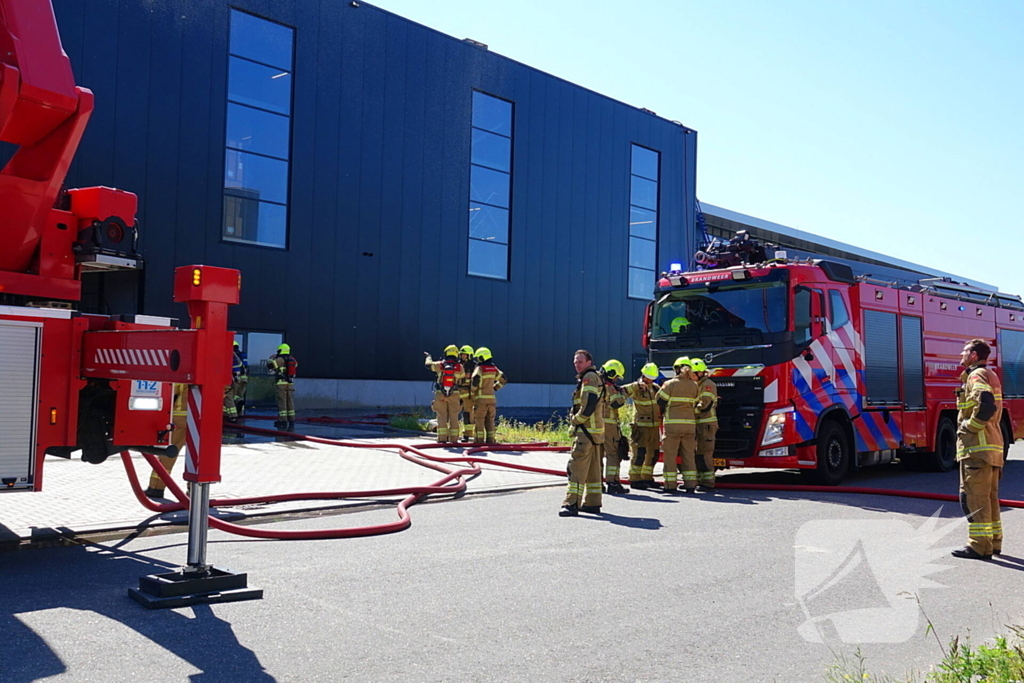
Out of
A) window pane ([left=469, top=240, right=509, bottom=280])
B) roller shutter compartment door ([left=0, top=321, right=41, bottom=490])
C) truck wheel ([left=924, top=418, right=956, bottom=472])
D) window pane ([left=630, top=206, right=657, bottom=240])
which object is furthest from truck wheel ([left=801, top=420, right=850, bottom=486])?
window pane ([left=630, top=206, right=657, bottom=240])

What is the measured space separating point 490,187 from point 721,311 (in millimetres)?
20272

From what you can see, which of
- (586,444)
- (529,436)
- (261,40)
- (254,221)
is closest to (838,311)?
(586,444)

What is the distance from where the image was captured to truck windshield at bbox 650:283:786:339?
11484 mm

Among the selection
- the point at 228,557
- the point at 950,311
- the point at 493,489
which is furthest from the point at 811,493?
the point at 228,557

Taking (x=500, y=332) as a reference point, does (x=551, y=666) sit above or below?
below

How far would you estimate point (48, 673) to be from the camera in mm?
4078

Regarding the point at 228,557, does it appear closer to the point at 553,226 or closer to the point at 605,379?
the point at 605,379

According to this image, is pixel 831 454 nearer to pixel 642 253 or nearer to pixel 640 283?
pixel 640 283

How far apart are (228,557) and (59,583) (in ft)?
3.98

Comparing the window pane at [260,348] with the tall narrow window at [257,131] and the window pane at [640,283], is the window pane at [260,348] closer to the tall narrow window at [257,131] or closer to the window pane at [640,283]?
the tall narrow window at [257,131]

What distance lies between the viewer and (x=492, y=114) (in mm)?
31328

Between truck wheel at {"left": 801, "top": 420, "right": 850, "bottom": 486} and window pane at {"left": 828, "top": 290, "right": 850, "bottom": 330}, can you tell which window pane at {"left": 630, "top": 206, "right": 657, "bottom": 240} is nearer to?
window pane at {"left": 828, "top": 290, "right": 850, "bottom": 330}

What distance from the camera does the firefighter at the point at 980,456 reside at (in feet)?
24.1

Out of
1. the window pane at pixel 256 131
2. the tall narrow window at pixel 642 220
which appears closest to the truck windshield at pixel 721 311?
the window pane at pixel 256 131
